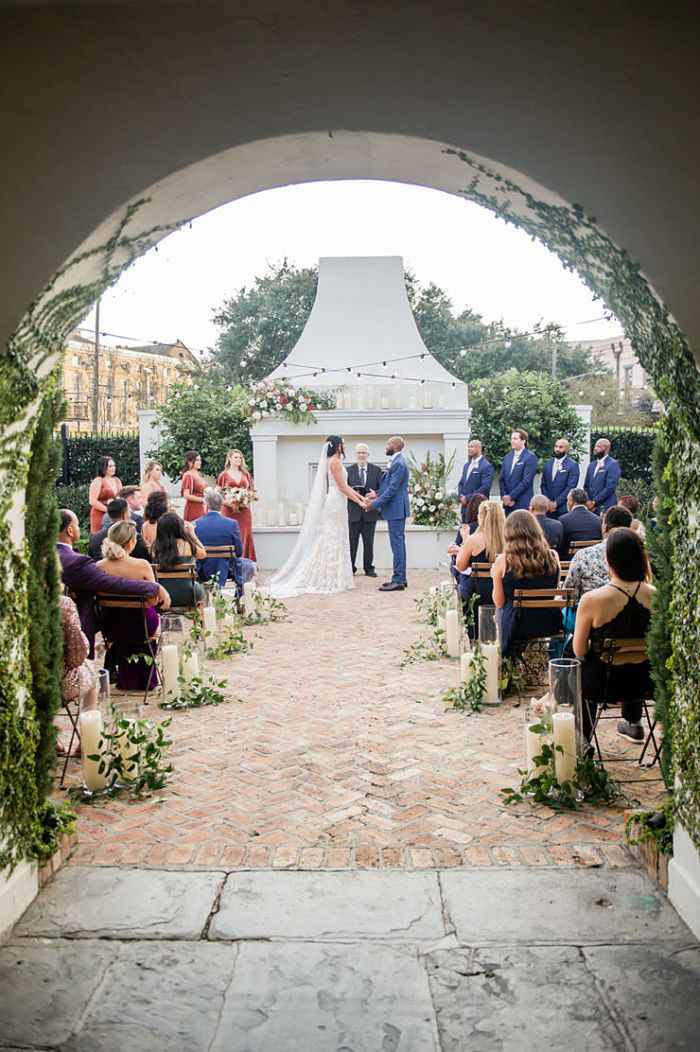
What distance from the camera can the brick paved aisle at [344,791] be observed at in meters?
3.87

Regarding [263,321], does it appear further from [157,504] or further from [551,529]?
[551,529]

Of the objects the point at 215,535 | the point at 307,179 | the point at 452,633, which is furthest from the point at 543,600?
the point at 215,535

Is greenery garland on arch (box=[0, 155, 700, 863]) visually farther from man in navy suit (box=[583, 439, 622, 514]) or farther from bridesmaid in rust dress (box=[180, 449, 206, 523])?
man in navy suit (box=[583, 439, 622, 514])

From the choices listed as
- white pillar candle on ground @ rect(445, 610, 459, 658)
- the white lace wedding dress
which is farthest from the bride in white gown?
white pillar candle on ground @ rect(445, 610, 459, 658)

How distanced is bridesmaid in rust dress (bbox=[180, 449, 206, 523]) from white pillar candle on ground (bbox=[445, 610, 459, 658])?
4.81 m

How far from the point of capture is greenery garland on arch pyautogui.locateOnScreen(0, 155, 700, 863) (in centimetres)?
305

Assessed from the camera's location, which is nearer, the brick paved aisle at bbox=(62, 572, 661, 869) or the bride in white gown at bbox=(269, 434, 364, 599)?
the brick paved aisle at bbox=(62, 572, 661, 869)

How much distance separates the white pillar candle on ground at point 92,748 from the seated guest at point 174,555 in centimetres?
328

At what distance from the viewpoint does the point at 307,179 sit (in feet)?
11.3

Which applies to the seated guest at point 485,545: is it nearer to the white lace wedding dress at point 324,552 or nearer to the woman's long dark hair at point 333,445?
the white lace wedding dress at point 324,552

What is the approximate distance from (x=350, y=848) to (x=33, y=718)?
1616 millimetres

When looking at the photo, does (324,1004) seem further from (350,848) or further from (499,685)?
(499,685)

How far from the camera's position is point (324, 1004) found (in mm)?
2730

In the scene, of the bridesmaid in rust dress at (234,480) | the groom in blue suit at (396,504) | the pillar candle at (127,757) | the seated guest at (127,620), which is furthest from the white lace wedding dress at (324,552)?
the pillar candle at (127,757)
